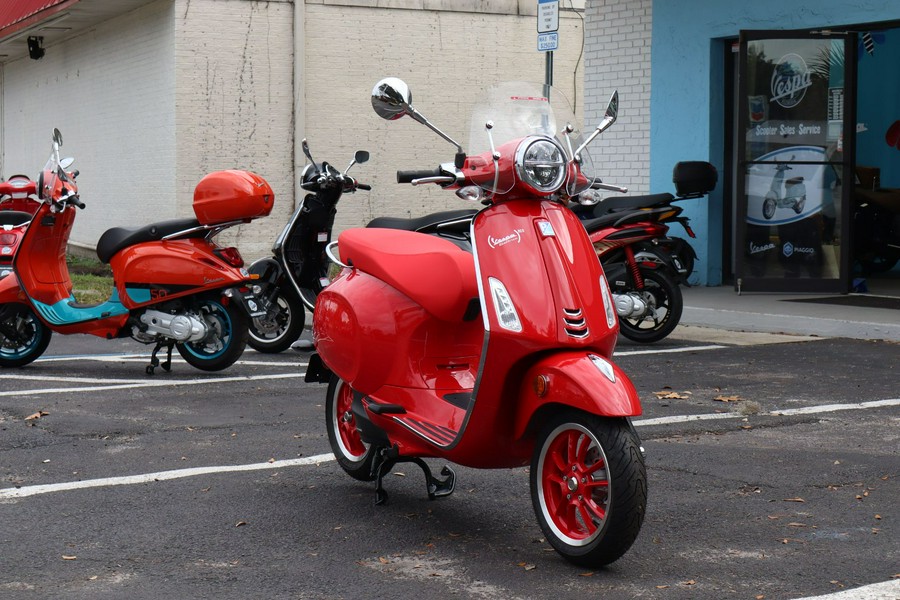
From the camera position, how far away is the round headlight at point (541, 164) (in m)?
4.72

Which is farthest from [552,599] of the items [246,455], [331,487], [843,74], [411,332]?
[843,74]

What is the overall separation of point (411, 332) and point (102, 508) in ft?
4.78

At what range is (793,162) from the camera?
13844 millimetres

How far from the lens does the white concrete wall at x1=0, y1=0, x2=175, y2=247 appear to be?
59.1ft

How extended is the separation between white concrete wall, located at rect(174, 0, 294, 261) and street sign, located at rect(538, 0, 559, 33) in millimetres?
6955

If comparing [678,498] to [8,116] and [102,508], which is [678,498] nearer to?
[102,508]

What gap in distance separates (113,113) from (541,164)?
16.2m

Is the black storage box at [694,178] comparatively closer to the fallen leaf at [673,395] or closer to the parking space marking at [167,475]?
the fallen leaf at [673,395]

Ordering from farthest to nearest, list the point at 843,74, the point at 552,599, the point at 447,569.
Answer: the point at 843,74
the point at 447,569
the point at 552,599

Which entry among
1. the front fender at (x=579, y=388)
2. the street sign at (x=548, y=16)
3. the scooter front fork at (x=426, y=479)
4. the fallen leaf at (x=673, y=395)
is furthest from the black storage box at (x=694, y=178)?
the front fender at (x=579, y=388)

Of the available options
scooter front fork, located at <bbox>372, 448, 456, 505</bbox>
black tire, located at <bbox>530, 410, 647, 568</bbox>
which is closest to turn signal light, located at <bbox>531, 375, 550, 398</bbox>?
black tire, located at <bbox>530, 410, 647, 568</bbox>

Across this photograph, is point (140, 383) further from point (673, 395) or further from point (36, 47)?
point (36, 47)

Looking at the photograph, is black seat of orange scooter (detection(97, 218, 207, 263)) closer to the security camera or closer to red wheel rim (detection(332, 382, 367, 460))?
red wheel rim (detection(332, 382, 367, 460))

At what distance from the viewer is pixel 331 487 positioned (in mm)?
5758
